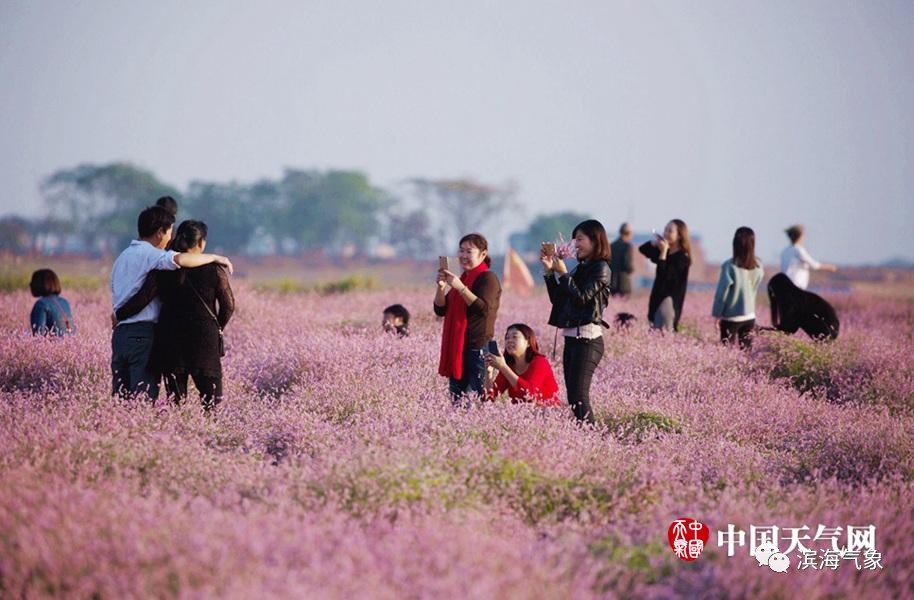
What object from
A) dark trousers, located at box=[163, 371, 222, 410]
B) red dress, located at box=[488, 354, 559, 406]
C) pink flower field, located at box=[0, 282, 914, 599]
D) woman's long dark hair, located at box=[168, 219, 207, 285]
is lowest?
pink flower field, located at box=[0, 282, 914, 599]

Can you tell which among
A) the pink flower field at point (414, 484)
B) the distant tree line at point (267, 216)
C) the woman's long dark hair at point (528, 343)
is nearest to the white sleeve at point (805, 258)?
the pink flower field at point (414, 484)

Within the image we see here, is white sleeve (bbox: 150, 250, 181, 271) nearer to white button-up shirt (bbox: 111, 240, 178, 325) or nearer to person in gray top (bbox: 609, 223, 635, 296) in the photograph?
white button-up shirt (bbox: 111, 240, 178, 325)

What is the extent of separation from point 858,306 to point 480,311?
15733mm

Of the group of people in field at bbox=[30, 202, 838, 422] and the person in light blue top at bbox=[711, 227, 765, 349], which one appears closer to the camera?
the group of people in field at bbox=[30, 202, 838, 422]

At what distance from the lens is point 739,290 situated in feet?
32.3

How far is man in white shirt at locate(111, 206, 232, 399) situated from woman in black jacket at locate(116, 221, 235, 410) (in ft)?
0.20

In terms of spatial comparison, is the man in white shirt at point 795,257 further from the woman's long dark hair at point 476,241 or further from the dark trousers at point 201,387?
the dark trousers at point 201,387

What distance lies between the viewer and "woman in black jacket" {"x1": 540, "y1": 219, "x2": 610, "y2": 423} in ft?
19.1

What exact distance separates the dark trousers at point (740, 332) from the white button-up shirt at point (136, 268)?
6.66 metres

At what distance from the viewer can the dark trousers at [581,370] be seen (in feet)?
19.4

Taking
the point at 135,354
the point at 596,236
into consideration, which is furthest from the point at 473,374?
the point at 135,354

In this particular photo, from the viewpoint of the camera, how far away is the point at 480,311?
620 centimetres

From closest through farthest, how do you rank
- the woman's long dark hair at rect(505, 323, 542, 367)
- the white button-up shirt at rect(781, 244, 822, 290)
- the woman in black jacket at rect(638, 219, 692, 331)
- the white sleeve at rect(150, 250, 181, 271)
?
the white sleeve at rect(150, 250, 181, 271) → the woman's long dark hair at rect(505, 323, 542, 367) → the woman in black jacket at rect(638, 219, 692, 331) → the white button-up shirt at rect(781, 244, 822, 290)

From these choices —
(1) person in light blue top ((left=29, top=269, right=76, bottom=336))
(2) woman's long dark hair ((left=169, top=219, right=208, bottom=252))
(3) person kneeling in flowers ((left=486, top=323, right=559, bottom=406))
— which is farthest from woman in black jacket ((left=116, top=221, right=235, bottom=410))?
(1) person in light blue top ((left=29, top=269, right=76, bottom=336))
